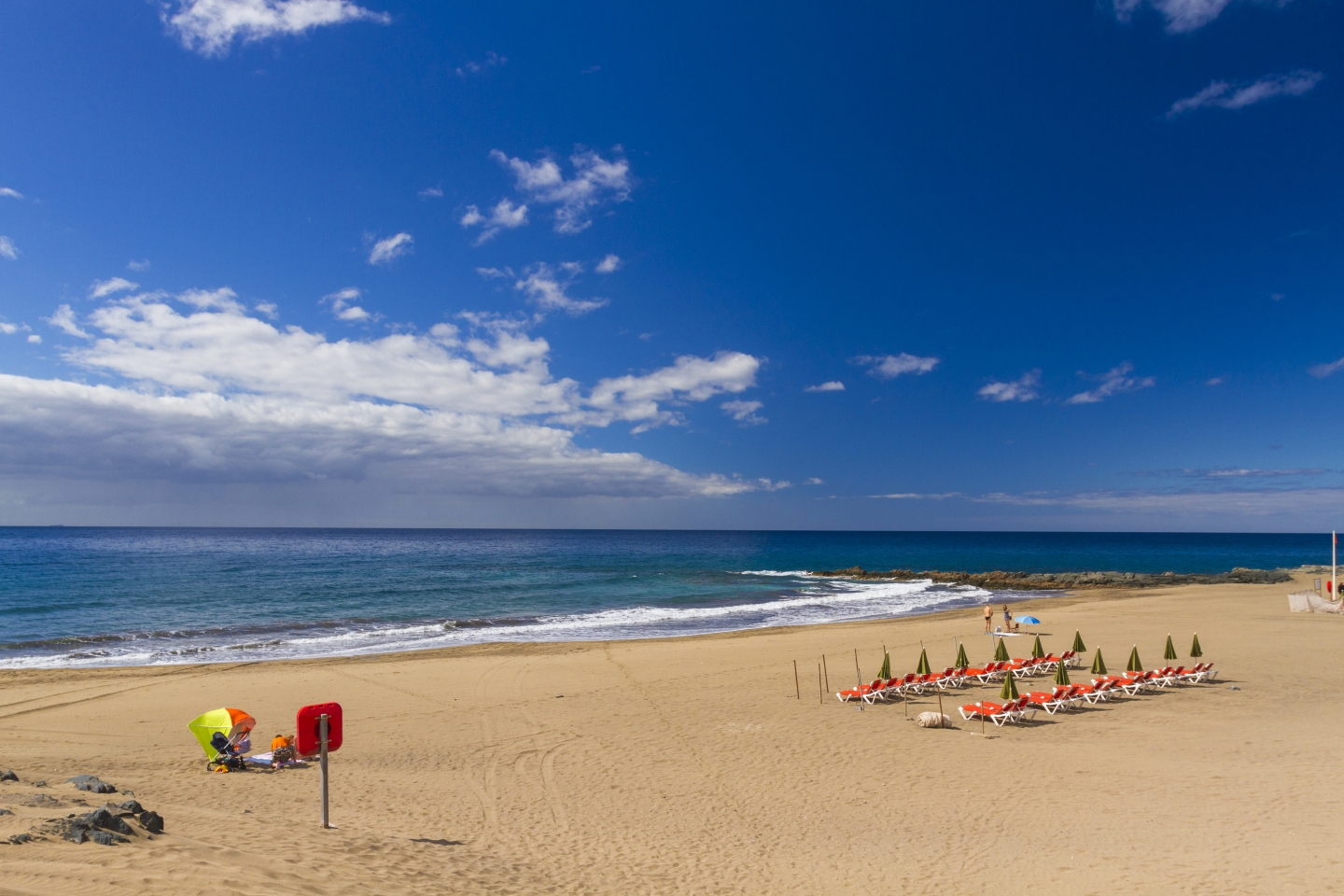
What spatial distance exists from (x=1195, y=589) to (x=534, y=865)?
50492 mm

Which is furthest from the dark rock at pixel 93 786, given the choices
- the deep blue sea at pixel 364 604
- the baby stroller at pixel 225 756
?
the deep blue sea at pixel 364 604

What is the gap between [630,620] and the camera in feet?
107

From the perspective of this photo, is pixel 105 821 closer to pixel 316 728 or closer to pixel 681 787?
pixel 316 728

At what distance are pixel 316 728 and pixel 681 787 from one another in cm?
558

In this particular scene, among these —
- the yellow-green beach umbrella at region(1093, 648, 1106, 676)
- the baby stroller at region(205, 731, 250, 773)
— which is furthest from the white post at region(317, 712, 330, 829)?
the yellow-green beach umbrella at region(1093, 648, 1106, 676)

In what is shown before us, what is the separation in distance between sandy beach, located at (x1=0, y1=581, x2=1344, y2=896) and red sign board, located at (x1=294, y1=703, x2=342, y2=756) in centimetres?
99

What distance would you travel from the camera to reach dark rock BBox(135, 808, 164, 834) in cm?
684

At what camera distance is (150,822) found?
22.6ft

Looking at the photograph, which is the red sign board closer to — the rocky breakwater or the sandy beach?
the sandy beach

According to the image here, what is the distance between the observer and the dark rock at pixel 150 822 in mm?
6836

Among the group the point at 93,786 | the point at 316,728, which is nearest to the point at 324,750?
A: the point at 316,728

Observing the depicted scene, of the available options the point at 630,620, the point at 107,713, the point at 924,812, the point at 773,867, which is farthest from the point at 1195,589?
the point at 107,713

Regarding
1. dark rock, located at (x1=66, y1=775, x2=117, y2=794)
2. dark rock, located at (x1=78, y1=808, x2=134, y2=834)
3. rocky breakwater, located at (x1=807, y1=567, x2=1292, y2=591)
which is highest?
dark rock, located at (x1=78, y1=808, x2=134, y2=834)

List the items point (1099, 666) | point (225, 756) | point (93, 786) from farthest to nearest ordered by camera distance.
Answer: point (1099, 666)
point (225, 756)
point (93, 786)
